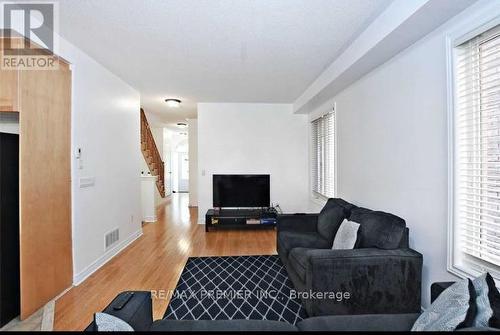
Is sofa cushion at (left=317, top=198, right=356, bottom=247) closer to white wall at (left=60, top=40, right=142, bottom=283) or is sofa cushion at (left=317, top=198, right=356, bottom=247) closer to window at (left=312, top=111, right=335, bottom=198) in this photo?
window at (left=312, top=111, right=335, bottom=198)

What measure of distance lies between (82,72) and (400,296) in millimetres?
4000

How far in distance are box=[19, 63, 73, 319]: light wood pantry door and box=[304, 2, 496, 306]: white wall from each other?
3.47 meters

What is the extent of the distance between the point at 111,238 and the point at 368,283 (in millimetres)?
3339

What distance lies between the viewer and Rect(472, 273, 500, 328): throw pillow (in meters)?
0.94

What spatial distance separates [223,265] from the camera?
3.21 metres

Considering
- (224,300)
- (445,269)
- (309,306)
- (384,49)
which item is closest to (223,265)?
(224,300)

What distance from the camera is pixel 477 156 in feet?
5.41

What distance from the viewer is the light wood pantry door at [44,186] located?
2.12 metres

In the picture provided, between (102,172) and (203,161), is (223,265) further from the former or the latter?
(203,161)

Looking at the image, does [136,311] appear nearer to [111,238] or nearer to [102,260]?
[102,260]

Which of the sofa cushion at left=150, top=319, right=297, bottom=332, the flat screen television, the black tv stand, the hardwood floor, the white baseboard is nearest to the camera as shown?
the sofa cushion at left=150, top=319, right=297, bottom=332

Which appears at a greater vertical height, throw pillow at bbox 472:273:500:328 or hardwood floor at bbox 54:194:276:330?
throw pillow at bbox 472:273:500:328

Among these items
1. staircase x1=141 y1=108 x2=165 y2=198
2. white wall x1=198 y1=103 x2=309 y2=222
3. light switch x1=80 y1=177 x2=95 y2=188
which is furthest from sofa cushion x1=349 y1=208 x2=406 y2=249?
staircase x1=141 y1=108 x2=165 y2=198

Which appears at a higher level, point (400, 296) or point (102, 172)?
point (102, 172)
